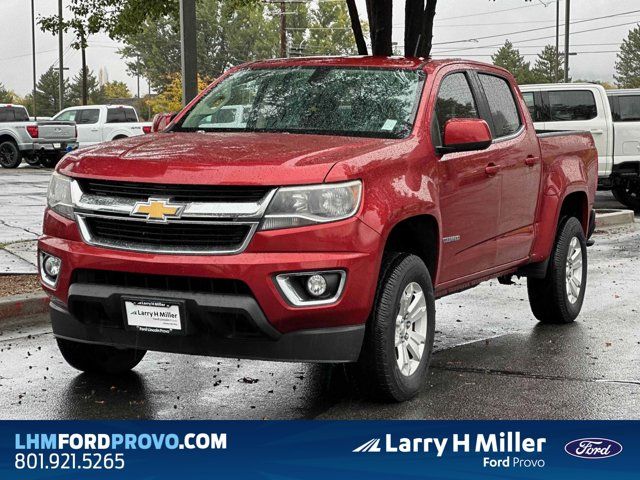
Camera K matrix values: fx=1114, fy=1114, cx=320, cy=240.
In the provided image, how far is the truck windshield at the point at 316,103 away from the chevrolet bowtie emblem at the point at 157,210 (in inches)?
50.5

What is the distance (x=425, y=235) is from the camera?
6.34 m

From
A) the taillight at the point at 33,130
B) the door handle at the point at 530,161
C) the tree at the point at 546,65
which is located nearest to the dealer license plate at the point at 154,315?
the door handle at the point at 530,161

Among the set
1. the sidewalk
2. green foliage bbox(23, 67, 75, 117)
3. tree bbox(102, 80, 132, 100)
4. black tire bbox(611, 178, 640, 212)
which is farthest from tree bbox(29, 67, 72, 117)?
black tire bbox(611, 178, 640, 212)

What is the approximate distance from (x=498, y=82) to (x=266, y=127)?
2.20 m

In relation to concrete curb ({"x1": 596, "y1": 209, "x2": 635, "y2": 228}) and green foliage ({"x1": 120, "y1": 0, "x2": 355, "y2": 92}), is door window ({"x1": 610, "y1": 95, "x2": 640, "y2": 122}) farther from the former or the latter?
green foliage ({"x1": 120, "y1": 0, "x2": 355, "y2": 92})

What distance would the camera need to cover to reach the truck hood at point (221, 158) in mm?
5395

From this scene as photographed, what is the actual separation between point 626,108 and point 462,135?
14458mm

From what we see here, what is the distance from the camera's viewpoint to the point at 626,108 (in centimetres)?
1994

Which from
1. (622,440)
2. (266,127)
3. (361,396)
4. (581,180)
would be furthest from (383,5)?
(622,440)

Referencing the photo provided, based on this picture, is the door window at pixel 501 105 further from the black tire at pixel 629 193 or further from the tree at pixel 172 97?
the tree at pixel 172 97

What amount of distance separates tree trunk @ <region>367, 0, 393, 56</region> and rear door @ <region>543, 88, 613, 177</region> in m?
6.29

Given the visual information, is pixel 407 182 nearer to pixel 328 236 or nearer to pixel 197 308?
pixel 328 236

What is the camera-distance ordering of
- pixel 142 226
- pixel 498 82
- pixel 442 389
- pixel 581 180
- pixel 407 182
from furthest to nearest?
pixel 581 180 → pixel 498 82 → pixel 442 389 → pixel 407 182 → pixel 142 226

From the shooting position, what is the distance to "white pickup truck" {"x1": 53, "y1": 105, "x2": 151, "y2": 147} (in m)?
34.6
